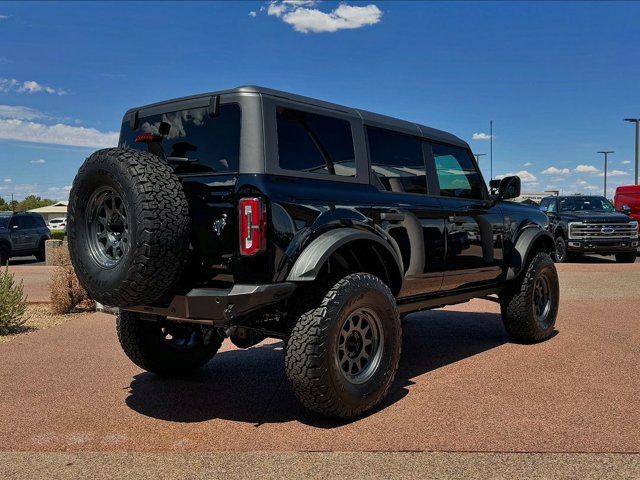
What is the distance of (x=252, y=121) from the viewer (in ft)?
13.0

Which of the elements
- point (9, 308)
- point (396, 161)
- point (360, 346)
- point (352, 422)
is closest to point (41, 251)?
point (9, 308)

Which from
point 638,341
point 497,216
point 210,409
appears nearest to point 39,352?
point 210,409

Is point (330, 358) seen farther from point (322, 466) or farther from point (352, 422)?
point (322, 466)

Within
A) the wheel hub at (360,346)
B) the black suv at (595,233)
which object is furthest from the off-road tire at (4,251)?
the wheel hub at (360,346)

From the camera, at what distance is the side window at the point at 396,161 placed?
4943mm

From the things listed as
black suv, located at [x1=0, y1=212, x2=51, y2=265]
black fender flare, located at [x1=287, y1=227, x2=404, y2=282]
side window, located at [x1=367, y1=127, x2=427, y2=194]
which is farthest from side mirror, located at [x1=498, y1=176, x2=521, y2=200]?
black suv, located at [x1=0, y1=212, x2=51, y2=265]

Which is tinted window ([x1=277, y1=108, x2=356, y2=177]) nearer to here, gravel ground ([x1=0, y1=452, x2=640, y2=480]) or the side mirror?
gravel ground ([x1=0, y1=452, x2=640, y2=480])

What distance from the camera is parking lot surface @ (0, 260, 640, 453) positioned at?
381 cm

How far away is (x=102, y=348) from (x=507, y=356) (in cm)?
414

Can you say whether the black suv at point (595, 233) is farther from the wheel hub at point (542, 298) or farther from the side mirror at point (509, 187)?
the side mirror at point (509, 187)

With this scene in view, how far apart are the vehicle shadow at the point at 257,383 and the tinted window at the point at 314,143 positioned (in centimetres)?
171

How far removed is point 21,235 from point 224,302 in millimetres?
18993

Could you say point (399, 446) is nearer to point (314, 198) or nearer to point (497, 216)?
point (314, 198)

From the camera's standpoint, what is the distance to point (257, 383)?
5.21 metres
